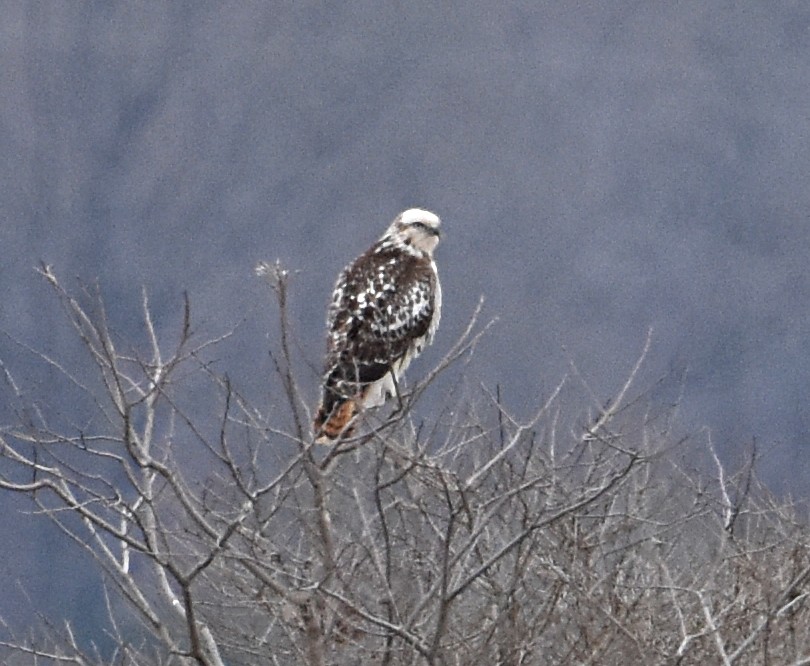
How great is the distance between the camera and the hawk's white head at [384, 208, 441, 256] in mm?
12273

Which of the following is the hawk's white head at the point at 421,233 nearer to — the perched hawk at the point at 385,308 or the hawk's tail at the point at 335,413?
the perched hawk at the point at 385,308

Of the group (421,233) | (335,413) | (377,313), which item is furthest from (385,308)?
(335,413)

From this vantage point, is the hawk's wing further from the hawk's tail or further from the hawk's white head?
the hawk's tail

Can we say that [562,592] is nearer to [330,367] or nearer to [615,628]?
[615,628]

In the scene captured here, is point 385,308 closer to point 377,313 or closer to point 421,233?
point 377,313

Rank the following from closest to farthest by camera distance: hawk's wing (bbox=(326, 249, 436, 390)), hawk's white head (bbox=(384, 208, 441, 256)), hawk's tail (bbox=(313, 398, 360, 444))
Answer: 1. hawk's tail (bbox=(313, 398, 360, 444))
2. hawk's wing (bbox=(326, 249, 436, 390))
3. hawk's white head (bbox=(384, 208, 441, 256))

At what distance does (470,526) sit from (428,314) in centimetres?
493

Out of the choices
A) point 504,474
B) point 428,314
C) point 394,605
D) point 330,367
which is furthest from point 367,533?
point 428,314

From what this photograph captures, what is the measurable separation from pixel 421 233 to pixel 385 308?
111cm

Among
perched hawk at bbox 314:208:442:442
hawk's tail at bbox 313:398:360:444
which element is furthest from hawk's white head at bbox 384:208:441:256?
hawk's tail at bbox 313:398:360:444

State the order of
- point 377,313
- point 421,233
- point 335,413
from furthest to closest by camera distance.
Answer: point 421,233 → point 377,313 → point 335,413

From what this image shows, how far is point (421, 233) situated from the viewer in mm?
12297

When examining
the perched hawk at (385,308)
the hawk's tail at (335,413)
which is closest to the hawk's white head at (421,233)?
the perched hawk at (385,308)

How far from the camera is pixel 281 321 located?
5.98 m
